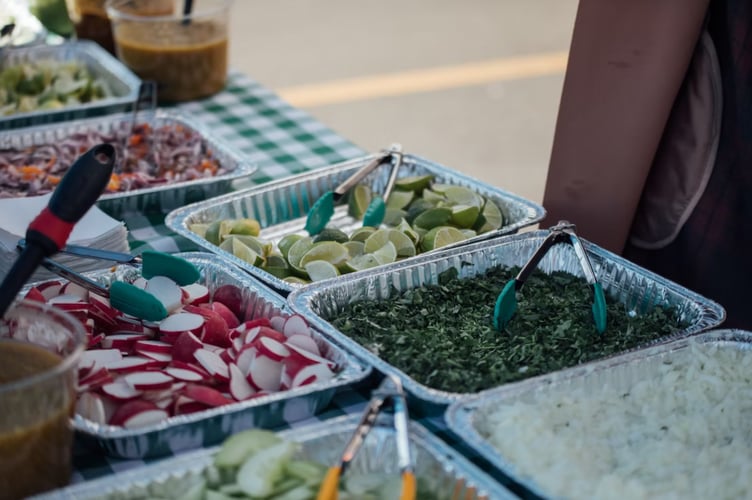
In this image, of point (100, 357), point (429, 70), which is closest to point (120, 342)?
point (100, 357)

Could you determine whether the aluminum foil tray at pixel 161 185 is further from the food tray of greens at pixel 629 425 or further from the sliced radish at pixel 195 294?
the food tray of greens at pixel 629 425

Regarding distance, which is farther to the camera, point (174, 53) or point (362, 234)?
point (174, 53)

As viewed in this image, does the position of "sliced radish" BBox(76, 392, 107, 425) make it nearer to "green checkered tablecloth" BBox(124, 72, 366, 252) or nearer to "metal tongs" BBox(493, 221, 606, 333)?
"metal tongs" BBox(493, 221, 606, 333)

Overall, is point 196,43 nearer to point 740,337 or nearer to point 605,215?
point 605,215

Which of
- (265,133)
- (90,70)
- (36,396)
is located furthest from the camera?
(90,70)

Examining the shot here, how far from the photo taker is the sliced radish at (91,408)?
97 cm

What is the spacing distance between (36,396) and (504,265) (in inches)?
32.0

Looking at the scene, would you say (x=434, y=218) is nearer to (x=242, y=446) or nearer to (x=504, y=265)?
(x=504, y=265)

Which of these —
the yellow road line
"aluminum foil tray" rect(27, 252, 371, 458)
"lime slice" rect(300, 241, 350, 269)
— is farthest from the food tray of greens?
the yellow road line

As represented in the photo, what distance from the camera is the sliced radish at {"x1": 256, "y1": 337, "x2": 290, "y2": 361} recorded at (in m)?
1.07

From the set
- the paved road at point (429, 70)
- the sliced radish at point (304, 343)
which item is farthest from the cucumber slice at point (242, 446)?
the paved road at point (429, 70)

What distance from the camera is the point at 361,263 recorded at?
1.44 meters

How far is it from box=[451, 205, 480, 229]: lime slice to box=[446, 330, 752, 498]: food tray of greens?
20.9 inches

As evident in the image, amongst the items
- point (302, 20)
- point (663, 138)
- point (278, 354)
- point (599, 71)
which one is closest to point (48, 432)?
point (278, 354)
